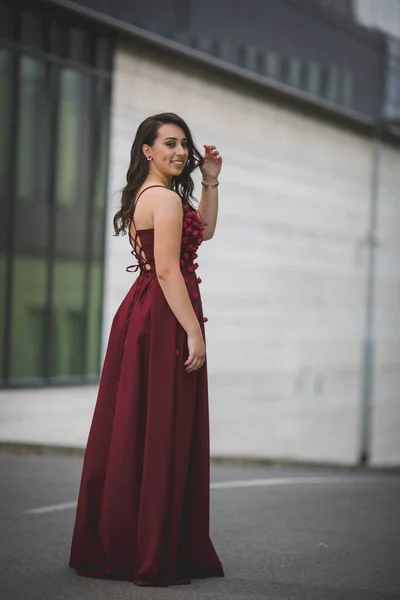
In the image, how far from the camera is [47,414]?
1898 cm

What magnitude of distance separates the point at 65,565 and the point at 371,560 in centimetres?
163

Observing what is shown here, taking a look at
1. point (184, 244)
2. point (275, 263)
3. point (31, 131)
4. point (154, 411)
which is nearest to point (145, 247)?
point (184, 244)

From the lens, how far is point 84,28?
19.4 meters

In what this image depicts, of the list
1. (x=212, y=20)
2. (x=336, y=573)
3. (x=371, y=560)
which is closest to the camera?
(x=336, y=573)

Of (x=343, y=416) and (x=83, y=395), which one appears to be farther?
(x=343, y=416)

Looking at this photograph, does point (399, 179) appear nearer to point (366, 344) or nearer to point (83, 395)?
point (366, 344)

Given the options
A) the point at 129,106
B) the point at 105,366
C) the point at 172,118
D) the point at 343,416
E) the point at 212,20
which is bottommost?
the point at 343,416

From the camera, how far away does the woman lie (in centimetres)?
508

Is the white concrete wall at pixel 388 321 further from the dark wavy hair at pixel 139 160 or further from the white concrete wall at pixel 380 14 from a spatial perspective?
the dark wavy hair at pixel 139 160

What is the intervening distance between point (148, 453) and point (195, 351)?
1.61 ft

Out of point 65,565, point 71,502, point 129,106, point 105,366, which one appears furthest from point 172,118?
point 129,106

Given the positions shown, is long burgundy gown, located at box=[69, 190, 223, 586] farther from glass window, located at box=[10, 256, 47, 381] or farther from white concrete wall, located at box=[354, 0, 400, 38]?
white concrete wall, located at box=[354, 0, 400, 38]

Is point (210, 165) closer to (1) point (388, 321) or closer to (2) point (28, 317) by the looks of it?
(2) point (28, 317)

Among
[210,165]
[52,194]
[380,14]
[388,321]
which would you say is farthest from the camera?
[388,321]
